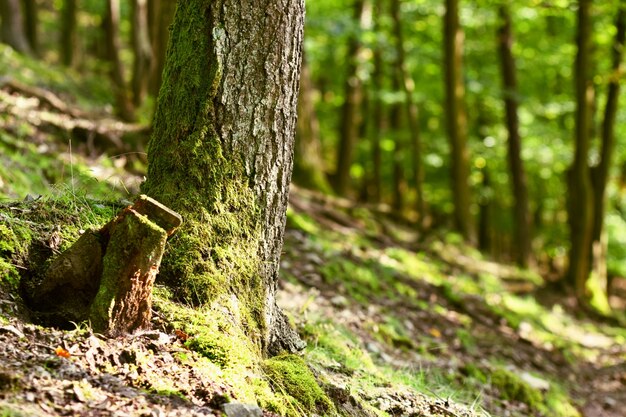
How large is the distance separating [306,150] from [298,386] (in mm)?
9406

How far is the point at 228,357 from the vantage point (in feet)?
10.5

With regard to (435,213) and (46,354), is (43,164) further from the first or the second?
(435,213)

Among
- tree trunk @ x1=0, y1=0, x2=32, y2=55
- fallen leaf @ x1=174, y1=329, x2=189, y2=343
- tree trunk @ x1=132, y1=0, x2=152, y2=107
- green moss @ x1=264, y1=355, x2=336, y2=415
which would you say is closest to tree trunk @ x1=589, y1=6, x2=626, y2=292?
tree trunk @ x1=132, y1=0, x2=152, y2=107

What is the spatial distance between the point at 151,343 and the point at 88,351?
0.32m

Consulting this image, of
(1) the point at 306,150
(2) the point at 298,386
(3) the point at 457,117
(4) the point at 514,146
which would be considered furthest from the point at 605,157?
(2) the point at 298,386

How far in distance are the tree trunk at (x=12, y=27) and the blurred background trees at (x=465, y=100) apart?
0.04 metres

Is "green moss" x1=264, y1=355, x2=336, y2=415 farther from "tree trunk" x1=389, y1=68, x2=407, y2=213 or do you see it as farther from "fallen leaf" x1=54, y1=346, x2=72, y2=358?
"tree trunk" x1=389, y1=68, x2=407, y2=213

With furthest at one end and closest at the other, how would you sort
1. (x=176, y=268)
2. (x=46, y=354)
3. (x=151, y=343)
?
(x=176, y=268) < (x=151, y=343) < (x=46, y=354)

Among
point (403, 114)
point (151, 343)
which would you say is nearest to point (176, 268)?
point (151, 343)

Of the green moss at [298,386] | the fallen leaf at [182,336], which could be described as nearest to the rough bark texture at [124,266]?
the fallen leaf at [182,336]

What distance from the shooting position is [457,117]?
13680 mm

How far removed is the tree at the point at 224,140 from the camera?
3.38m

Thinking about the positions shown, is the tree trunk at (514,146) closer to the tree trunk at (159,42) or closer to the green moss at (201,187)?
the tree trunk at (159,42)

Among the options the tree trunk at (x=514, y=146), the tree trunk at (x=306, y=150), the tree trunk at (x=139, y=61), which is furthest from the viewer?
the tree trunk at (x=514, y=146)
